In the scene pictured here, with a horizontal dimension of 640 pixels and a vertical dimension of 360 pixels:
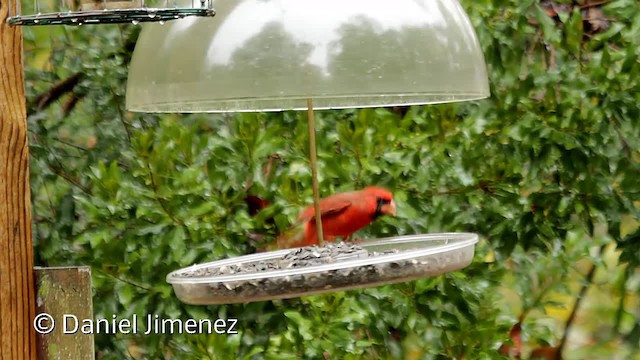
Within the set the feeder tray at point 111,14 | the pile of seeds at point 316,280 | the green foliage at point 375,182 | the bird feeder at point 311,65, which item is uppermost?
the feeder tray at point 111,14

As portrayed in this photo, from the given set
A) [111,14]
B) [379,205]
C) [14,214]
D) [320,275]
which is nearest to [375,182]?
[379,205]

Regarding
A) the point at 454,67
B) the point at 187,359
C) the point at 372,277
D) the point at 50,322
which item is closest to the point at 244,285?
the point at 372,277

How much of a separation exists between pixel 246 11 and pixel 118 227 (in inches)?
70.0

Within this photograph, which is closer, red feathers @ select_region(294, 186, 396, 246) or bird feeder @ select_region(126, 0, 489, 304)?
bird feeder @ select_region(126, 0, 489, 304)

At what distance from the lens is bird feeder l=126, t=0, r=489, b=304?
2.17 m

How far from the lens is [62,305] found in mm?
2383

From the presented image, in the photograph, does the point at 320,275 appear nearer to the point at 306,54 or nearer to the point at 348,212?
the point at 306,54

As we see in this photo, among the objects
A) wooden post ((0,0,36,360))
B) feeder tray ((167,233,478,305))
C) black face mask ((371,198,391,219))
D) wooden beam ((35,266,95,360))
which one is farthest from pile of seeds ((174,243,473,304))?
black face mask ((371,198,391,219))

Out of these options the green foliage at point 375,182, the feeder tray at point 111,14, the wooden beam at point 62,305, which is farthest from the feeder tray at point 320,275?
the green foliage at point 375,182

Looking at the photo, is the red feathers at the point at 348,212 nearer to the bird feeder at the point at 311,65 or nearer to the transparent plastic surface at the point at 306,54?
the bird feeder at the point at 311,65

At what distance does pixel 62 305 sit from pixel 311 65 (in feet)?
2.33

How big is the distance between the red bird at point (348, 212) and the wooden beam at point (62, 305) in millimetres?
667

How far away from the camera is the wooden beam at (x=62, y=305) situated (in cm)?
238

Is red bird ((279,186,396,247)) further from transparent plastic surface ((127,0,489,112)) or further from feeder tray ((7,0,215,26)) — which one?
feeder tray ((7,0,215,26))
